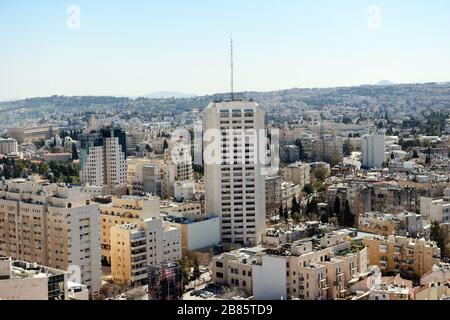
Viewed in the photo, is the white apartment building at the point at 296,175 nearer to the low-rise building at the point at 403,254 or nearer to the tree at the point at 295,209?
the tree at the point at 295,209

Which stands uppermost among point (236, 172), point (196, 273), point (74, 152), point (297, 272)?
point (236, 172)

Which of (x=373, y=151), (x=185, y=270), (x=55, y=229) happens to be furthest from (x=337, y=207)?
(x=373, y=151)

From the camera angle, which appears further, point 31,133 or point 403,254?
point 31,133

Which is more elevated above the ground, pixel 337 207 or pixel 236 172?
pixel 236 172

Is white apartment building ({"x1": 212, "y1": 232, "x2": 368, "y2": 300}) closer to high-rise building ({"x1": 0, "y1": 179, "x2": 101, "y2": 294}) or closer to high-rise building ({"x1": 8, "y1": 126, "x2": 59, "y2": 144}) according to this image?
high-rise building ({"x1": 0, "y1": 179, "x2": 101, "y2": 294})

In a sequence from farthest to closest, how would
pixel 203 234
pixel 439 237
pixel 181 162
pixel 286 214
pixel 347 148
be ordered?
pixel 347 148
pixel 181 162
pixel 286 214
pixel 203 234
pixel 439 237

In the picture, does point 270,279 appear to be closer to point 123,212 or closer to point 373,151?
point 123,212

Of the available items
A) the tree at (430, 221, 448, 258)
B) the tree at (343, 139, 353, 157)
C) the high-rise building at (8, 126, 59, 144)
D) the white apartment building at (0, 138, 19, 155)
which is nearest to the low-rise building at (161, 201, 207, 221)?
the tree at (430, 221, 448, 258)
